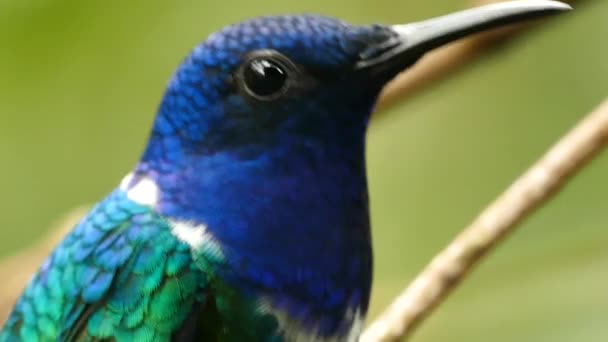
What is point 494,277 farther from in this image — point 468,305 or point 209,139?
point 209,139

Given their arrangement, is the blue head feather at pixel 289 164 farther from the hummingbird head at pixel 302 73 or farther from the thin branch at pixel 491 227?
the thin branch at pixel 491 227

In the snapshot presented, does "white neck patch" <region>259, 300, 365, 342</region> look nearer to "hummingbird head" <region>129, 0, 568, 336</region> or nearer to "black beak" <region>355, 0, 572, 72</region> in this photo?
"hummingbird head" <region>129, 0, 568, 336</region>

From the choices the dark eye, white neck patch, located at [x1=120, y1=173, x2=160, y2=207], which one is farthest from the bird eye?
white neck patch, located at [x1=120, y1=173, x2=160, y2=207]

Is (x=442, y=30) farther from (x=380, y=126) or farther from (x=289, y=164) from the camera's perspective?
(x=380, y=126)

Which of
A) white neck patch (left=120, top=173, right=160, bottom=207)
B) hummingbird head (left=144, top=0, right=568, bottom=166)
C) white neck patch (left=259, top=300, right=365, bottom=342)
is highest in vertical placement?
hummingbird head (left=144, top=0, right=568, bottom=166)

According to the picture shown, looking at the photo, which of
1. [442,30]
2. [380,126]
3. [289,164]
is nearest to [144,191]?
[289,164]

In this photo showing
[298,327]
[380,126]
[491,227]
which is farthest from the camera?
[380,126]
